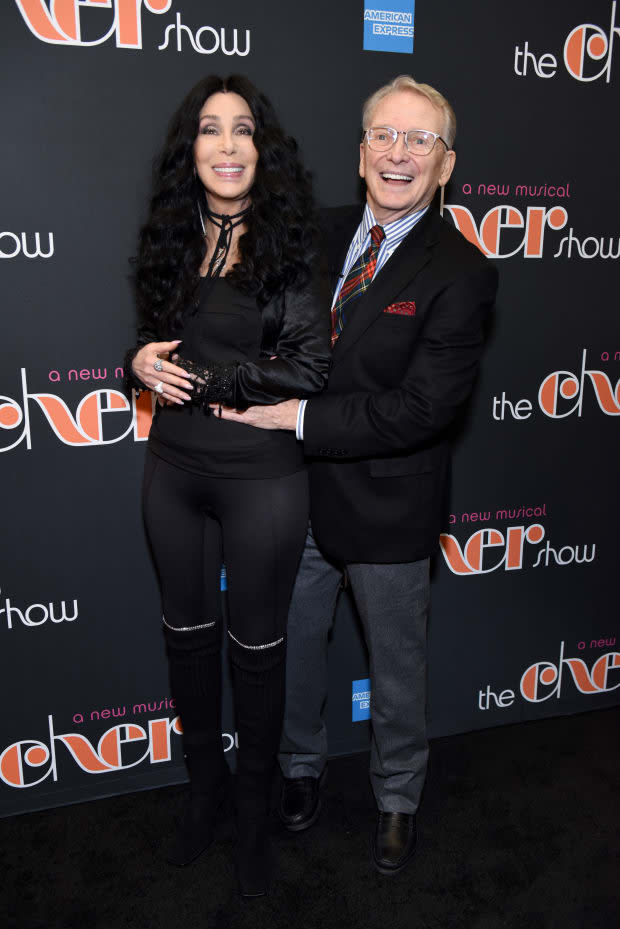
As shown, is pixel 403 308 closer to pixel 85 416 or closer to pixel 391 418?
pixel 391 418

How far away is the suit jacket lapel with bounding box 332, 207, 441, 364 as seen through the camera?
181 cm

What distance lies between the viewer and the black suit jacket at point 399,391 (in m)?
1.78

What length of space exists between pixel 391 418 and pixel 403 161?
584 millimetres

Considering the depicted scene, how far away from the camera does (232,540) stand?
184 centimetres

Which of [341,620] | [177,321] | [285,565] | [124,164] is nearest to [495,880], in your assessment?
[341,620]

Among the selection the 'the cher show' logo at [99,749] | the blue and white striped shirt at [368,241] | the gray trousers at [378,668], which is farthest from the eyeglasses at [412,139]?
the 'the cher show' logo at [99,749]

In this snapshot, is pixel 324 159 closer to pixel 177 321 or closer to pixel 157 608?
pixel 177 321

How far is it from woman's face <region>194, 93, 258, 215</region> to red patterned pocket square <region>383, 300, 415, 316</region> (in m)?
0.43

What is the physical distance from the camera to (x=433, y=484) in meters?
1.97

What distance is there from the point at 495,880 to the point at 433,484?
3.37ft

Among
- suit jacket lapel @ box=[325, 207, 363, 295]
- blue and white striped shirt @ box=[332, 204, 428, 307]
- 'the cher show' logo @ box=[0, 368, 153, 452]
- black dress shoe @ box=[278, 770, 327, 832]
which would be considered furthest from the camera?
black dress shoe @ box=[278, 770, 327, 832]

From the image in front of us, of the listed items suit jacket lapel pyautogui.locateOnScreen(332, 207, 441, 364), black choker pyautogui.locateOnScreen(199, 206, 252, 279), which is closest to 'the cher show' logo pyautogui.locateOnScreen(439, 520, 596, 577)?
suit jacket lapel pyautogui.locateOnScreen(332, 207, 441, 364)

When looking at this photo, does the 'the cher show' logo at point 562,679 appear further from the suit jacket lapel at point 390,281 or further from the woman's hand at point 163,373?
the woman's hand at point 163,373

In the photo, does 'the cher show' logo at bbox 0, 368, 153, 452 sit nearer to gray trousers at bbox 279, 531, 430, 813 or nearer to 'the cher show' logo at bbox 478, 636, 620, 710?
gray trousers at bbox 279, 531, 430, 813
